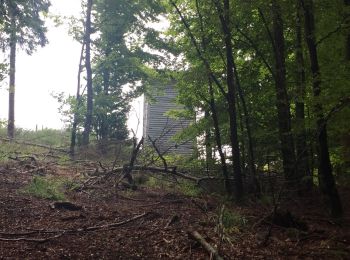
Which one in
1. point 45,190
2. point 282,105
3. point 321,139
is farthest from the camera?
point 282,105

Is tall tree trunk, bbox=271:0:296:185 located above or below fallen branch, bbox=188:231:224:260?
above

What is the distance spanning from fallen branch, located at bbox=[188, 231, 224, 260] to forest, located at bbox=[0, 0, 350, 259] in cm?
2

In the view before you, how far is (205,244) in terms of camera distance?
5695 mm

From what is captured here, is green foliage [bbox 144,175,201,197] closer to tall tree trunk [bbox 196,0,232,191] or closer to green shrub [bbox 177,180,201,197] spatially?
green shrub [bbox 177,180,201,197]

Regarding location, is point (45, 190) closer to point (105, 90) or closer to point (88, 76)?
point (88, 76)

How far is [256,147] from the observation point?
10.7 m

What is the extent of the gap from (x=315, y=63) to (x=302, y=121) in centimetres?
157

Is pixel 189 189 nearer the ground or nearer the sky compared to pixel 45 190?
nearer the ground

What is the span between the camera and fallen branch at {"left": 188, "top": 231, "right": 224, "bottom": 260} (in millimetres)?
5259

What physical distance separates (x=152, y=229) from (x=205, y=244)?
1.57 metres

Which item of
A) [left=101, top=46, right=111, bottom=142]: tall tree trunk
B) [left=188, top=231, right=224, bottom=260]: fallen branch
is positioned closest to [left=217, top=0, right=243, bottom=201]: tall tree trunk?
[left=188, top=231, right=224, bottom=260]: fallen branch

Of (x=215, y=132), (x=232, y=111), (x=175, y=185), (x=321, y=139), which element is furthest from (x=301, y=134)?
(x=175, y=185)

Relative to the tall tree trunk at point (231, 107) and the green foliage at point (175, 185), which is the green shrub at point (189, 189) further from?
the tall tree trunk at point (231, 107)

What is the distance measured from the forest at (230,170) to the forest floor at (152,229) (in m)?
0.03
